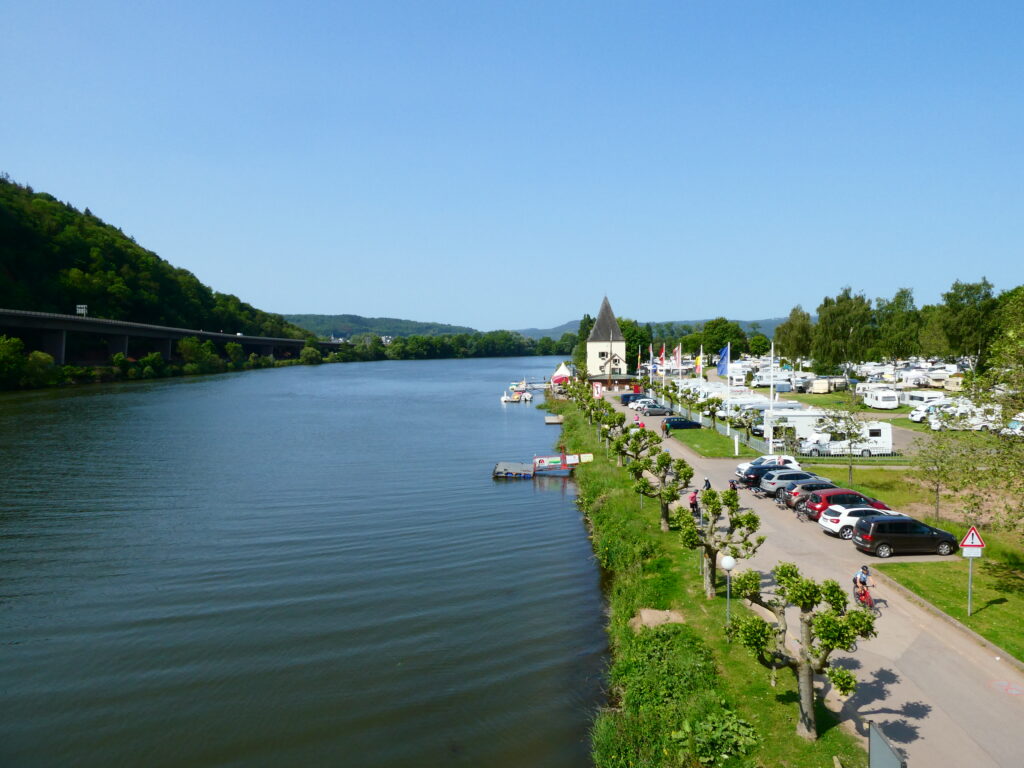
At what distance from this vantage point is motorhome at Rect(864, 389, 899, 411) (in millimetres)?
60156

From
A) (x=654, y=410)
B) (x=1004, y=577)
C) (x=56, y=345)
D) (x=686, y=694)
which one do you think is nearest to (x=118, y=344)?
(x=56, y=345)

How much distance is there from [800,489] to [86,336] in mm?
128683

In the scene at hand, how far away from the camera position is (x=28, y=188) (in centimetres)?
16088

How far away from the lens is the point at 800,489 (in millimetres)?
27188

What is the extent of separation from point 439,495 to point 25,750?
22.9 m

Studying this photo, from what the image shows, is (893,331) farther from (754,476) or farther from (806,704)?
(806,704)

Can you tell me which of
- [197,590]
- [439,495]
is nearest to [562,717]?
[197,590]

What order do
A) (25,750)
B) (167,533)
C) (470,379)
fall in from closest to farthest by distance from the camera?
(25,750) < (167,533) < (470,379)

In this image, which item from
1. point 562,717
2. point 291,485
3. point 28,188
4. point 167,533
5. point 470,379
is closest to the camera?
point 562,717

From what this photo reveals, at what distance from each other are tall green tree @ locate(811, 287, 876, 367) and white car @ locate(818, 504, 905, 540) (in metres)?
58.9

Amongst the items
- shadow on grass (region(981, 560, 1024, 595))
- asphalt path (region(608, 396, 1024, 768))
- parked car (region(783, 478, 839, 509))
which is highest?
parked car (region(783, 478, 839, 509))

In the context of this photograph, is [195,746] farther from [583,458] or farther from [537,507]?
[583,458]

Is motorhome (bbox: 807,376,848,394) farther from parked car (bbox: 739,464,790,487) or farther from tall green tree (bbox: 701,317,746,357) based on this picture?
tall green tree (bbox: 701,317,746,357)

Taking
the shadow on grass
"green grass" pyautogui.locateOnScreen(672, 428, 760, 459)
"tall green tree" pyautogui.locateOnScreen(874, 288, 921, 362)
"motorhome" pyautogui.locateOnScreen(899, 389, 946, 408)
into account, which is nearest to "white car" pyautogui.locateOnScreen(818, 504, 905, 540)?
the shadow on grass
